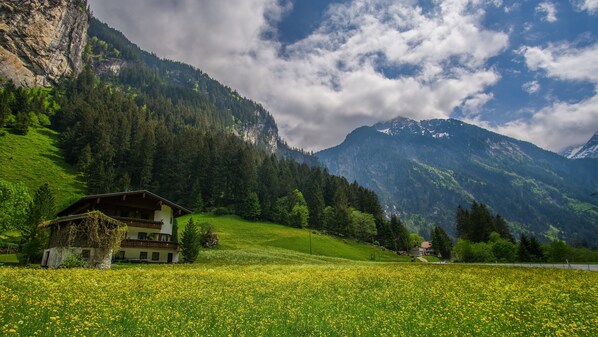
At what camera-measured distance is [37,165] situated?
9812 centimetres

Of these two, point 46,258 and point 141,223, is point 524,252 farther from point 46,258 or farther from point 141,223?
point 46,258

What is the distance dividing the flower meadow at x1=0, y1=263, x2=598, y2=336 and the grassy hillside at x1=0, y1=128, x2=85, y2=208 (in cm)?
A: 7660

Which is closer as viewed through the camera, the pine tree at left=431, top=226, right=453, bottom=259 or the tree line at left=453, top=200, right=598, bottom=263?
the tree line at left=453, top=200, right=598, bottom=263

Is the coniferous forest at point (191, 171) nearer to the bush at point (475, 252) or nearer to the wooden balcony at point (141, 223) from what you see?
the bush at point (475, 252)

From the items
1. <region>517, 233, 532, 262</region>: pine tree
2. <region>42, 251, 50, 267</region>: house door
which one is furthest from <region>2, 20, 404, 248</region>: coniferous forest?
<region>42, 251, 50, 267</region>: house door

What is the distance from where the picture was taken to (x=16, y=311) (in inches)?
472

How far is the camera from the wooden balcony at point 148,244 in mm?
47897

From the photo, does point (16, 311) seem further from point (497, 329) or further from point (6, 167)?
point (6, 167)

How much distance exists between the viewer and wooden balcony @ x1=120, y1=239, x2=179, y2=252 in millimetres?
47897

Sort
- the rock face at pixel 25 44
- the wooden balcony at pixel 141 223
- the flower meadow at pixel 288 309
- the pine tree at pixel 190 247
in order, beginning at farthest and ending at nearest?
the rock face at pixel 25 44 → the pine tree at pixel 190 247 → the wooden balcony at pixel 141 223 → the flower meadow at pixel 288 309

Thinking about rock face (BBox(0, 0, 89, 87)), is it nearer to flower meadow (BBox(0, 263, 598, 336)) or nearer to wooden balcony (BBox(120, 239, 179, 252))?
wooden balcony (BBox(120, 239, 179, 252))

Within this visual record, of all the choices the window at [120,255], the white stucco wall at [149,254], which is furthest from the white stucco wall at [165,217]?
the window at [120,255]

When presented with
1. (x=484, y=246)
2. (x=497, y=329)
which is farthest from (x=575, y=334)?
(x=484, y=246)

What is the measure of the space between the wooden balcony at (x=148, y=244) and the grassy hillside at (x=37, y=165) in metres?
42.9
